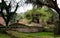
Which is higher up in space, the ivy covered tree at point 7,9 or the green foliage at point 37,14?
the ivy covered tree at point 7,9

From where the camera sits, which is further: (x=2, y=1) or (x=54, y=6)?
(x=2, y=1)

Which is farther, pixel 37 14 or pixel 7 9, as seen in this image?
pixel 37 14

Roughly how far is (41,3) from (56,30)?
412 cm

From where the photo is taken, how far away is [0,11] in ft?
111

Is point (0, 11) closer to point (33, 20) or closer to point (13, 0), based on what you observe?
point (13, 0)

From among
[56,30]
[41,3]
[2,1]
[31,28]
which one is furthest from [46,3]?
[2,1]

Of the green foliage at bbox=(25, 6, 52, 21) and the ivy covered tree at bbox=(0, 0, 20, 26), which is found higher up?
the ivy covered tree at bbox=(0, 0, 20, 26)

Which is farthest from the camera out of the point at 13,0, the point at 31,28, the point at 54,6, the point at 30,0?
the point at 31,28

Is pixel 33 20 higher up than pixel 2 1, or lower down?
lower down

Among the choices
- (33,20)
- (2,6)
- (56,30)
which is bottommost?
(33,20)

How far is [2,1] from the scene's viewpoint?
32.6 m

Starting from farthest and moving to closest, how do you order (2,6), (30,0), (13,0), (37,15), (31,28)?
(37,15) < (2,6) < (31,28) < (13,0) < (30,0)

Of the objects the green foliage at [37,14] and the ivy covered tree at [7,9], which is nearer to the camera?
the ivy covered tree at [7,9]

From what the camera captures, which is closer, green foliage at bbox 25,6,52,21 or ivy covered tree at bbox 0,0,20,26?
ivy covered tree at bbox 0,0,20,26
